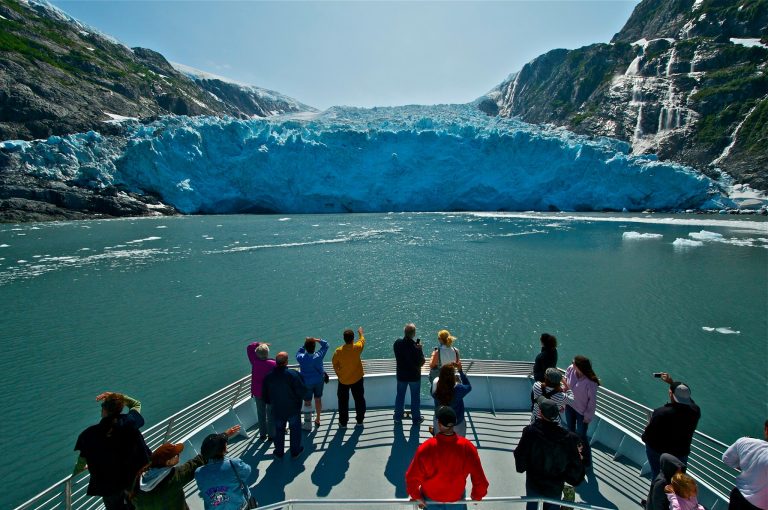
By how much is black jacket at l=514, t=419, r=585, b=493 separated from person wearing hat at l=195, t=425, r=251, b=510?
1968 millimetres

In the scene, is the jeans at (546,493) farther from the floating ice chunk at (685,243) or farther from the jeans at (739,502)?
the floating ice chunk at (685,243)

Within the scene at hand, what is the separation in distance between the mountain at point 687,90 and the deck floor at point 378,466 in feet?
191

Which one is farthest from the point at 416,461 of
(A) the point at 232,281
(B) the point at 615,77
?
(B) the point at 615,77

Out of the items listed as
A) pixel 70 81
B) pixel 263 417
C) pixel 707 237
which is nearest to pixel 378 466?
pixel 263 417

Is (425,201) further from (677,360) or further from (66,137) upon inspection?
(677,360)

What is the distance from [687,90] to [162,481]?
75851 millimetres

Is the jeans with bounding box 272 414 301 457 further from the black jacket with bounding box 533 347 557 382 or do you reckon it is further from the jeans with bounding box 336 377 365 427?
the black jacket with bounding box 533 347 557 382

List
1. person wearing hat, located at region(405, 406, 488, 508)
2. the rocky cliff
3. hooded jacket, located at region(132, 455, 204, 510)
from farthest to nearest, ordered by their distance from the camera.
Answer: the rocky cliff < person wearing hat, located at region(405, 406, 488, 508) < hooded jacket, located at region(132, 455, 204, 510)

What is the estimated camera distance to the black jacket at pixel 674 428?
3404 mm

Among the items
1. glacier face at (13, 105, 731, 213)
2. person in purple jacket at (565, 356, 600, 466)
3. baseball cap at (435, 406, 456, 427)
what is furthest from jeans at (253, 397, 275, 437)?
glacier face at (13, 105, 731, 213)

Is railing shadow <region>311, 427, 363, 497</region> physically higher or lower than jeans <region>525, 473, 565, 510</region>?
lower

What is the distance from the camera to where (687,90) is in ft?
189

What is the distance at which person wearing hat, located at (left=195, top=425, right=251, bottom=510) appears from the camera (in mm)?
2701

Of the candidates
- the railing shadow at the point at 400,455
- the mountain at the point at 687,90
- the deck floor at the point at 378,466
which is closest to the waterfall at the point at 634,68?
the mountain at the point at 687,90
